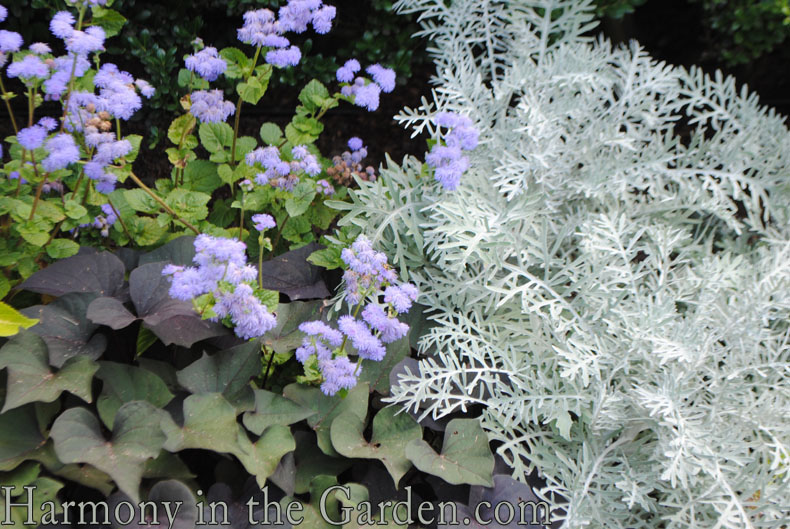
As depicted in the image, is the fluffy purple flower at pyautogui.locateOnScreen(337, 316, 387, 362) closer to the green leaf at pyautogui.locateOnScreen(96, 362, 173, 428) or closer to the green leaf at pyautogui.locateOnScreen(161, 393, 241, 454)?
the green leaf at pyautogui.locateOnScreen(161, 393, 241, 454)

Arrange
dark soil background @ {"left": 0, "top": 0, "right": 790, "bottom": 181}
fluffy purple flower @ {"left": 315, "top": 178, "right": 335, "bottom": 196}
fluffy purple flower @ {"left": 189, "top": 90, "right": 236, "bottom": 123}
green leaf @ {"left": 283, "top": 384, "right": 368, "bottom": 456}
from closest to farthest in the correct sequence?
green leaf @ {"left": 283, "top": 384, "right": 368, "bottom": 456}, fluffy purple flower @ {"left": 189, "top": 90, "right": 236, "bottom": 123}, fluffy purple flower @ {"left": 315, "top": 178, "right": 335, "bottom": 196}, dark soil background @ {"left": 0, "top": 0, "right": 790, "bottom": 181}

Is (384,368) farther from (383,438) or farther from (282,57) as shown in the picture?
(282,57)

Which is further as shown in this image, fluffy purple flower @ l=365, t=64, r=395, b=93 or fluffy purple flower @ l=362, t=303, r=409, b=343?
fluffy purple flower @ l=365, t=64, r=395, b=93

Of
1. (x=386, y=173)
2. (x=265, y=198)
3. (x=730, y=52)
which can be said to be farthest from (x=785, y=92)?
(x=265, y=198)

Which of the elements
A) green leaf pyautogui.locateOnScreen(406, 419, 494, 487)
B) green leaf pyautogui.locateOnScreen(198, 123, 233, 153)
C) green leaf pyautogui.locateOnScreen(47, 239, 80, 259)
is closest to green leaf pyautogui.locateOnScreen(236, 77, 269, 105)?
green leaf pyautogui.locateOnScreen(198, 123, 233, 153)

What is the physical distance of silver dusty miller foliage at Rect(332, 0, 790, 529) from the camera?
1368mm

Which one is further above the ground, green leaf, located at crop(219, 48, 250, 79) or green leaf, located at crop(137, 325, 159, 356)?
green leaf, located at crop(219, 48, 250, 79)

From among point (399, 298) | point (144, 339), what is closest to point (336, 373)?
point (399, 298)

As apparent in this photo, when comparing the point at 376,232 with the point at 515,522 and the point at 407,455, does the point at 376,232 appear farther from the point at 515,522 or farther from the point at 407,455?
the point at 515,522

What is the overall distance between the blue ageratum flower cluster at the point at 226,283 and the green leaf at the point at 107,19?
0.61m

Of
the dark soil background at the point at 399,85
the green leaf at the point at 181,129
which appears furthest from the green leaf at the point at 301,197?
the dark soil background at the point at 399,85

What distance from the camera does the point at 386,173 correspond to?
176cm

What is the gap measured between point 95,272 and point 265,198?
432 mm

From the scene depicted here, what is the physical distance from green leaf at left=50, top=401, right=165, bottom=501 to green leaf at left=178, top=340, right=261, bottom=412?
120mm
